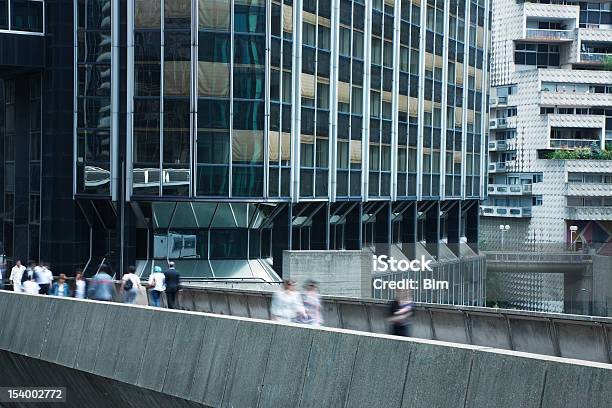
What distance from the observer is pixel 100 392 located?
19047mm

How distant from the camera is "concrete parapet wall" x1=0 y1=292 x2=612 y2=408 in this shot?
1200cm

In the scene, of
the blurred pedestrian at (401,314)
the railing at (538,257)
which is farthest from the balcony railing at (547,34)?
the blurred pedestrian at (401,314)

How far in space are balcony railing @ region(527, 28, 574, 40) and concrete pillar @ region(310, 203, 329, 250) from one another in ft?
216

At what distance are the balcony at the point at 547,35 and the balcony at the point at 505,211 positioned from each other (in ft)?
53.9

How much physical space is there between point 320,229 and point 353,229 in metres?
4.20

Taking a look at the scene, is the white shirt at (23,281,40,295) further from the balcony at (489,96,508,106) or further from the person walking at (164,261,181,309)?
the balcony at (489,96,508,106)

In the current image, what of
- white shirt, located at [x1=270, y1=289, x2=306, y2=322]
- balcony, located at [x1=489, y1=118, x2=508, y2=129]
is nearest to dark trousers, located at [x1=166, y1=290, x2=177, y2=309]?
white shirt, located at [x1=270, y1=289, x2=306, y2=322]

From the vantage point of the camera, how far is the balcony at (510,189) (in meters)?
114

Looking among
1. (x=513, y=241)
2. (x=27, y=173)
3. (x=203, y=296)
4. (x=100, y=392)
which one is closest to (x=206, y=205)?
(x=27, y=173)

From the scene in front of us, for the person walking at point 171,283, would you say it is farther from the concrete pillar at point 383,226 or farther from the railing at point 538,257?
the railing at point 538,257

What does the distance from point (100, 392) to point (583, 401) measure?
983 centimetres

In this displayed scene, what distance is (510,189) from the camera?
115 m

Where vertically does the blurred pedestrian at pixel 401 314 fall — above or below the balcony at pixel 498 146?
below

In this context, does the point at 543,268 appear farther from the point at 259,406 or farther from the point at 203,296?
the point at 259,406
